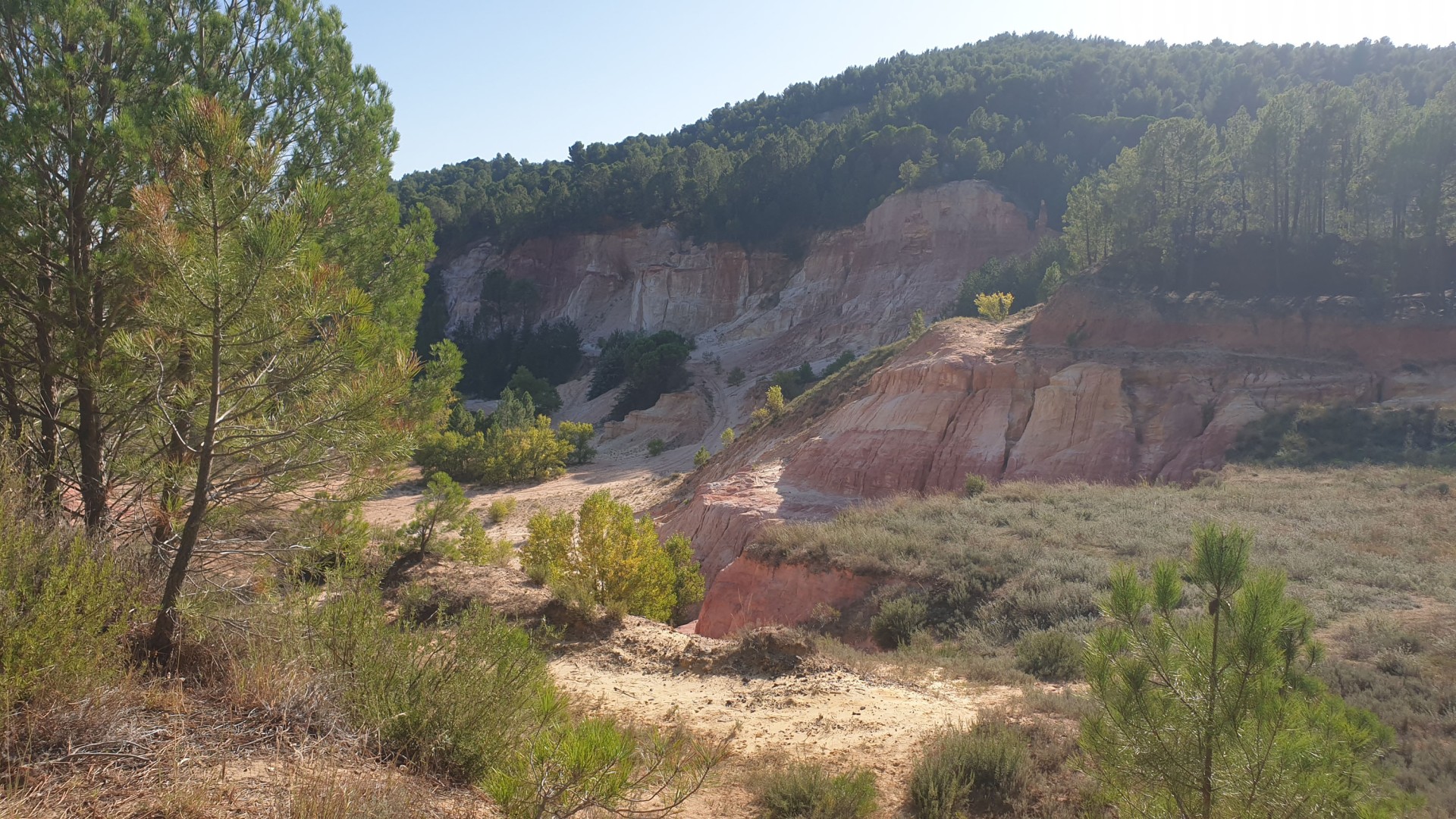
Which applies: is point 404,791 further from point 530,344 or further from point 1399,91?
point 530,344

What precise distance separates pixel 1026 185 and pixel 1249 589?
5321 centimetres

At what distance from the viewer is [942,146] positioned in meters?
55.2

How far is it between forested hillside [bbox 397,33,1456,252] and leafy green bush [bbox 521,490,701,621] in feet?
148

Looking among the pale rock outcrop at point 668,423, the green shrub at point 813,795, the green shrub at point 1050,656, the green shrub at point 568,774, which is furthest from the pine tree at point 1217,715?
the pale rock outcrop at point 668,423

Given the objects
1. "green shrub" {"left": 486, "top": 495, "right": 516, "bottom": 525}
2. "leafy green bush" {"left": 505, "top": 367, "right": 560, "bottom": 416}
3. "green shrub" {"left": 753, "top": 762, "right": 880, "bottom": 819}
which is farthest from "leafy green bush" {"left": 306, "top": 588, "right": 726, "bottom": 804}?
"leafy green bush" {"left": 505, "top": 367, "right": 560, "bottom": 416}

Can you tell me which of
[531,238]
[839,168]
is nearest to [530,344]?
[531,238]

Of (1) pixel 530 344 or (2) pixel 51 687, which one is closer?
(2) pixel 51 687

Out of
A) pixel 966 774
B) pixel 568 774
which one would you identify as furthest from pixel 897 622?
pixel 568 774

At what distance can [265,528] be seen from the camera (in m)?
6.69

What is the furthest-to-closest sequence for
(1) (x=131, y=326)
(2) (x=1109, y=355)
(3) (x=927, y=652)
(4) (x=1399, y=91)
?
(4) (x=1399, y=91) → (2) (x=1109, y=355) → (3) (x=927, y=652) → (1) (x=131, y=326)

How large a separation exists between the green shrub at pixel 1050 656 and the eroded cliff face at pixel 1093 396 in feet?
33.7

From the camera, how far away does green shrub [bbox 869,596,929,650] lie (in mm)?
10453

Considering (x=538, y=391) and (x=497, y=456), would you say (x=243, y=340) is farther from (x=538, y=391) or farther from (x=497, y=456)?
(x=538, y=391)

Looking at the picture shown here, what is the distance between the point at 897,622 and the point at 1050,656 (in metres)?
2.64
